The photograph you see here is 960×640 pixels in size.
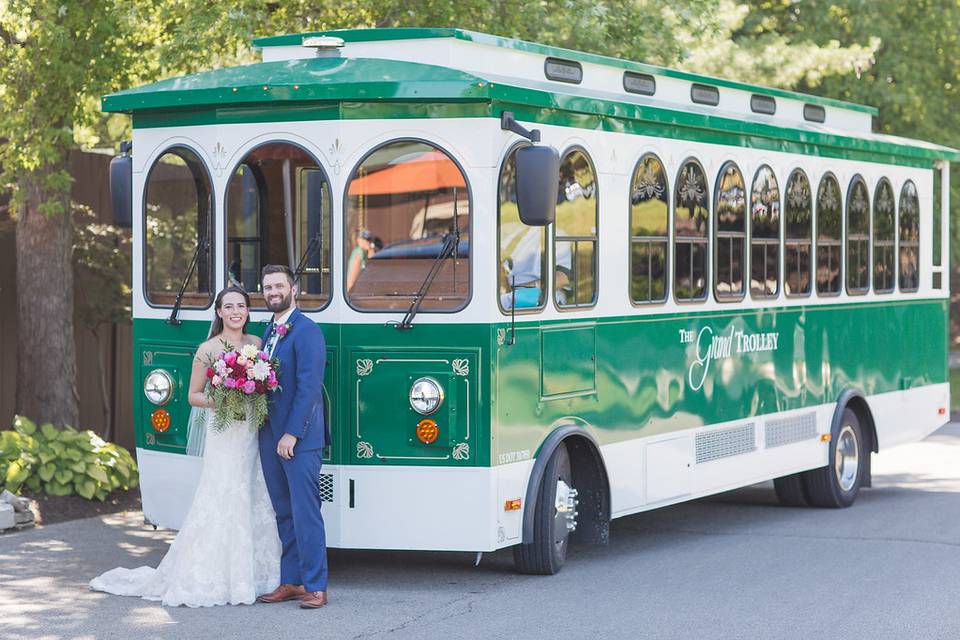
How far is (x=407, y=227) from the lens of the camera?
29.8ft

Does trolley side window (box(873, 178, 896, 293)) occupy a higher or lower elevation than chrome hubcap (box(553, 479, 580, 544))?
higher

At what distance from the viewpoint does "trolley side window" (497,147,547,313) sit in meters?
9.00

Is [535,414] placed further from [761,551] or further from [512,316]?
[761,551]

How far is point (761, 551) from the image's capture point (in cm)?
1080

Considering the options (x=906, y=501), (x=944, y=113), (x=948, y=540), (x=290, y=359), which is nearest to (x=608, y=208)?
(x=290, y=359)

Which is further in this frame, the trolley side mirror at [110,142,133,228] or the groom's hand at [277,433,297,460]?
the trolley side mirror at [110,142,133,228]

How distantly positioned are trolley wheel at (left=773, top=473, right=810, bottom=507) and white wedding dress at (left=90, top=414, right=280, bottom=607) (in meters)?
5.77

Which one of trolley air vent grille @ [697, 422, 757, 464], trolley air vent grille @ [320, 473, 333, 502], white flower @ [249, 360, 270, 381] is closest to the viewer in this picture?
white flower @ [249, 360, 270, 381]

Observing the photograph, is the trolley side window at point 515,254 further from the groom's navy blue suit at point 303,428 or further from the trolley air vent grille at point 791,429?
the trolley air vent grille at point 791,429

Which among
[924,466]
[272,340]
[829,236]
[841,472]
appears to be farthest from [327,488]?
[924,466]

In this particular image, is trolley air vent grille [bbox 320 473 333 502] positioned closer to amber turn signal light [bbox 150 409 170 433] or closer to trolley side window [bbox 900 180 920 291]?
amber turn signal light [bbox 150 409 170 433]

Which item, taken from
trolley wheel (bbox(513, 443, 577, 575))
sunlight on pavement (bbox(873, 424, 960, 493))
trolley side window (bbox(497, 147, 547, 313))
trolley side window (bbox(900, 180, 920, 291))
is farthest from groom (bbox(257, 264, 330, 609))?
sunlight on pavement (bbox(873, 424, 960, 493))

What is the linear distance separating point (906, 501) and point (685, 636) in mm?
6289

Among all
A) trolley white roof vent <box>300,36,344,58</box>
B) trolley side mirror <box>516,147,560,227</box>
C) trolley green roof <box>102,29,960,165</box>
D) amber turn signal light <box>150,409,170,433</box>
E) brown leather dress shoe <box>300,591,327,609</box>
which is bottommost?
brown leather dress shoe <box>300,591,327,609</box>
